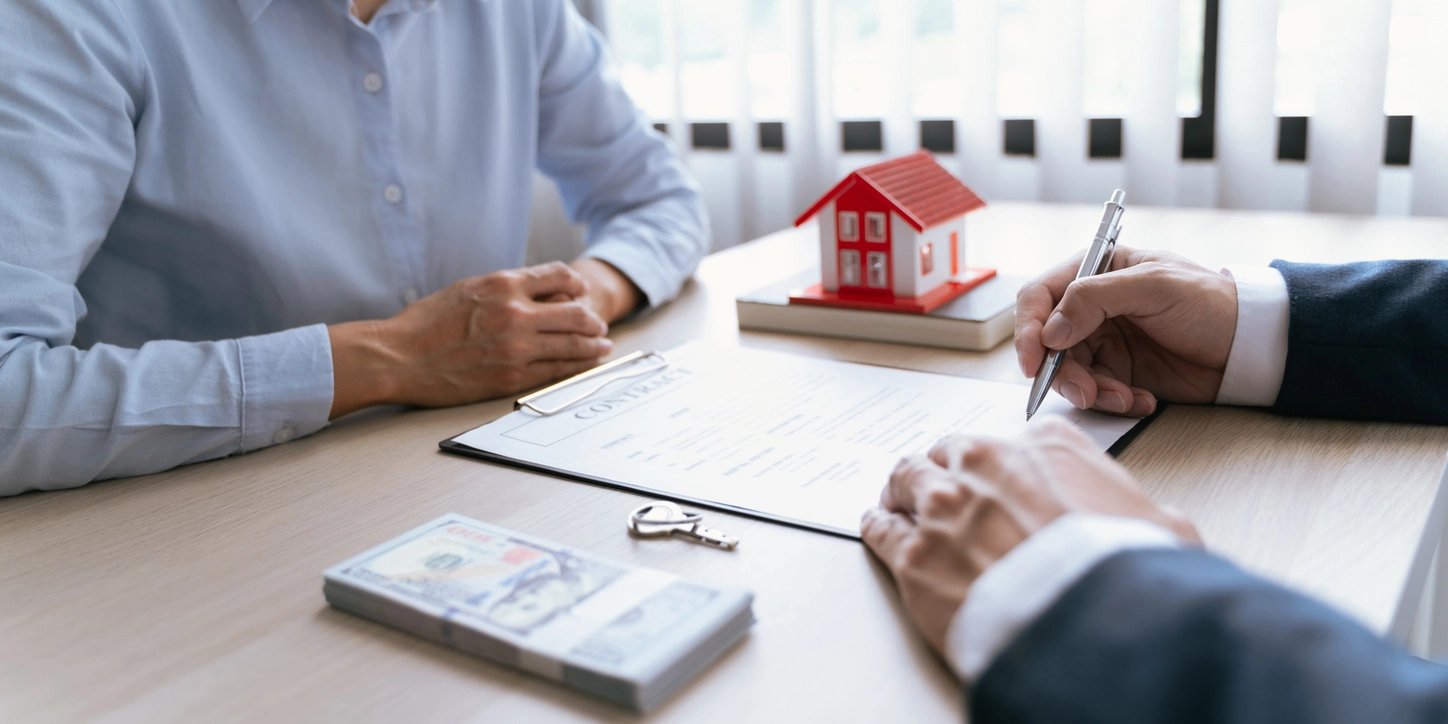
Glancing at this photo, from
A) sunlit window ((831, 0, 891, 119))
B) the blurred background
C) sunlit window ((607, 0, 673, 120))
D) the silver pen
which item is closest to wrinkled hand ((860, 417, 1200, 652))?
the silver pen

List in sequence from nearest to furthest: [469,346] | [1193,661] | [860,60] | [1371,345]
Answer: [1193,661] → [1371,345] → [469,346] → [860,60]

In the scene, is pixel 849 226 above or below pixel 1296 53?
below

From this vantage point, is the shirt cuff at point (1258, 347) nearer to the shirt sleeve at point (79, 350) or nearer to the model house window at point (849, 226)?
the model house window at point (849, 226)

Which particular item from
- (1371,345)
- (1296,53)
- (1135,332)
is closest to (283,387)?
(1135,332)

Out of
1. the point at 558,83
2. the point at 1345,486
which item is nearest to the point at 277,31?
the point at 558,83

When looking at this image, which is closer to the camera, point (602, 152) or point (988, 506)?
point (988, 506)

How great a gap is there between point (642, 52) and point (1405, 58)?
157 cm

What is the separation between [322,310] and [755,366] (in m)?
0.50

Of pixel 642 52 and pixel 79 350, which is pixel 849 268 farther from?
pixel 642 52

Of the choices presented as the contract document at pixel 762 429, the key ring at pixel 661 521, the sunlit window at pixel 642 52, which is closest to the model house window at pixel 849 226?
the contract document at pixel 762 429

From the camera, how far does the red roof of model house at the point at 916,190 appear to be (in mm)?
1058

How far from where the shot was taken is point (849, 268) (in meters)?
1.11

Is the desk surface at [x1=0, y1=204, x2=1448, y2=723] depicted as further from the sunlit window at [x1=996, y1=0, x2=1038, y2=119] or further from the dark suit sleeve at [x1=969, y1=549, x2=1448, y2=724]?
the sunlit window at [x1=996, y1=0, x2=1038, y2=119]

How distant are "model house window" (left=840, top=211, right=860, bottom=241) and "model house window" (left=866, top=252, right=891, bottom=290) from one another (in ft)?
0.09
